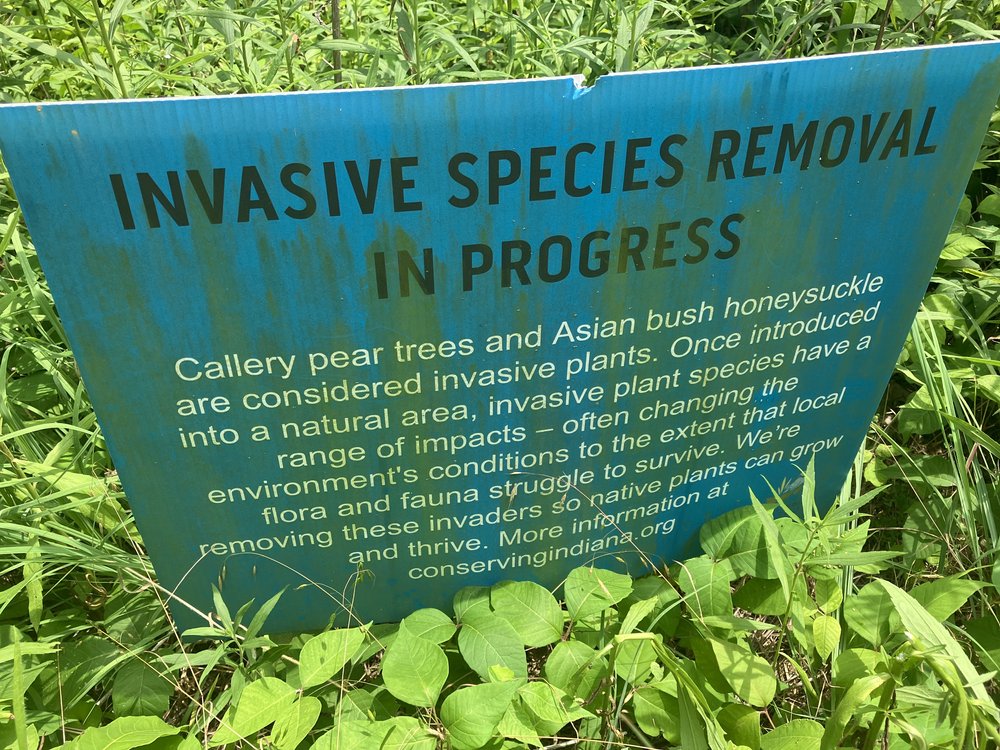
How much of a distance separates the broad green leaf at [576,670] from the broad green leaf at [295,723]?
450 mm

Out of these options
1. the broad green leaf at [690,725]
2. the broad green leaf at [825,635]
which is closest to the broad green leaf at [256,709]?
the broad green leaf at [690,725]

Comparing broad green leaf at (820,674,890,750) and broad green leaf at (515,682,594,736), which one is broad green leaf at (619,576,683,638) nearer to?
broad green leaf at (515,682,594,736)

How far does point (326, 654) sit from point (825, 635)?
1.01m

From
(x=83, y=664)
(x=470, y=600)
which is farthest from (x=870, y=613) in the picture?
(x=83, y=664)

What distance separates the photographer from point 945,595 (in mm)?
1509

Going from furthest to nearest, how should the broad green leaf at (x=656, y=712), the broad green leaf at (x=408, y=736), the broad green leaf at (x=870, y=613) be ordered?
the broad green leaf at (x=870, y=613), the broad green leaf at (x=656, y=712), the broad green leaf at (x=408, y=736)

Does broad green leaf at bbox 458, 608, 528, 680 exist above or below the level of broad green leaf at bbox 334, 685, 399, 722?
above

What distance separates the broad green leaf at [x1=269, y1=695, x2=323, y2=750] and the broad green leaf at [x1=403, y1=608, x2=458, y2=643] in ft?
0.92

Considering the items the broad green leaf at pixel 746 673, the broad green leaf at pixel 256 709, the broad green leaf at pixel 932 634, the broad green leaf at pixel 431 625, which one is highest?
the broad green leaf at pixel 932 634

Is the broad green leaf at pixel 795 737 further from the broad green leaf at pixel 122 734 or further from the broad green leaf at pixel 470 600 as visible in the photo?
the broad green leaf at pixel 122 734

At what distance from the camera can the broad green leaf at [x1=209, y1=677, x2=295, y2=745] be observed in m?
1.28

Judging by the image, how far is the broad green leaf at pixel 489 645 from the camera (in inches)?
57.7

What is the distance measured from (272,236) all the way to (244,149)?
0.46ft

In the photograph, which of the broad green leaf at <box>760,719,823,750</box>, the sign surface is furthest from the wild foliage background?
the sign surface
